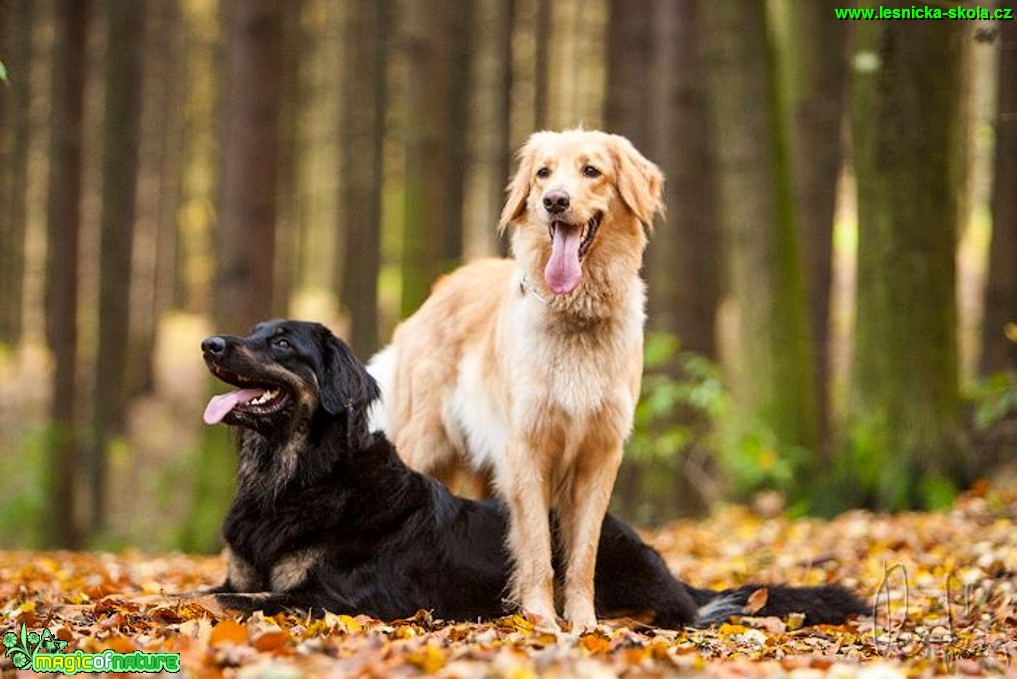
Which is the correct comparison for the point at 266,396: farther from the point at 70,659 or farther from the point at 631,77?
the point at 631,77

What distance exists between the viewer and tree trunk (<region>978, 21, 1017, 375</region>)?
14.0m

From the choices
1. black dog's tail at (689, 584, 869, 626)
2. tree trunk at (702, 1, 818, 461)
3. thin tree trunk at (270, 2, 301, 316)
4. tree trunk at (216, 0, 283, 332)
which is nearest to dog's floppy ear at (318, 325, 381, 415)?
black dog's tail at (689, 584, 869, 626)

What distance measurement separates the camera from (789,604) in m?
6.44

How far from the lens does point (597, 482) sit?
20.5 ft

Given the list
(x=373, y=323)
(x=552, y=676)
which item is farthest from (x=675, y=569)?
(x=373, y=323)

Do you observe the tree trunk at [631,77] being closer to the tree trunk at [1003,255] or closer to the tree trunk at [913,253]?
the tree trunk at [1003,255]

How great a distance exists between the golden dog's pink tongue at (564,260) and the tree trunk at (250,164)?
5.72 metres

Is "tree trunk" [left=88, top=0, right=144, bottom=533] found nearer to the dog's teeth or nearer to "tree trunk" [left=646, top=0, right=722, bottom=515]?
"tree trunk" [left=646, top=0, right=722, bottom=515]

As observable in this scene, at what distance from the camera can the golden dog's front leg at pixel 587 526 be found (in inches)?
243

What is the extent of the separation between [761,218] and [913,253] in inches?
76.2

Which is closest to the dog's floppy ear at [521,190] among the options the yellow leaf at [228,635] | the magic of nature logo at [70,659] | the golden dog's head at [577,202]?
the golden dog's head at [577,202]

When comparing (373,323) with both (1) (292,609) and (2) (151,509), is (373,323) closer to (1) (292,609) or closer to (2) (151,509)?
(2) (151,509)

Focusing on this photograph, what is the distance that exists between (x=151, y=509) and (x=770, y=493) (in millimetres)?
12122

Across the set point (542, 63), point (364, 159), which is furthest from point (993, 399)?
point (542, 63)
